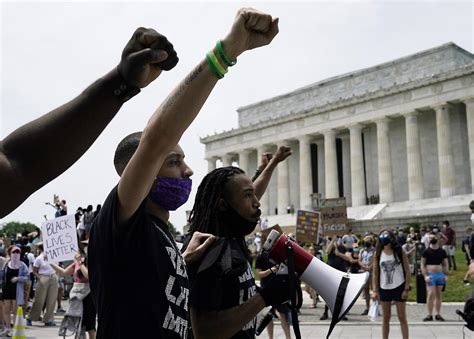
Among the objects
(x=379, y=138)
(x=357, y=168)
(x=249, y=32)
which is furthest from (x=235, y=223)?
(x=357, y=168)

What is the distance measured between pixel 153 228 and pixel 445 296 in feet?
51.8

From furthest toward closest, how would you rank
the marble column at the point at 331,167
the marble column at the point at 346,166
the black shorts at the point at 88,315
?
1. the marble column at the point at 346,166
2. the marble column at the point at 331,167
3. the black shorts at the point at 88,315

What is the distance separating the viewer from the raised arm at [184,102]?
1.84 meters

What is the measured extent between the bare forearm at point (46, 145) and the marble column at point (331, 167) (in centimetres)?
5442

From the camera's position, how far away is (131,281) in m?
2.29

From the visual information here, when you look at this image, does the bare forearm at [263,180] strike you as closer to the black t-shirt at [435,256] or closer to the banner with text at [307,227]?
the black t-shirt at [435,256]

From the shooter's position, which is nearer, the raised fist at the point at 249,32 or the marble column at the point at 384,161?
the raised fist at the point at 249,32

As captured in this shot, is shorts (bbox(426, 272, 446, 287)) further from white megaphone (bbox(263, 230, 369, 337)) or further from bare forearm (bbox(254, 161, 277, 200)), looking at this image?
white megaphone (bbox(263, 230, 369, 337))

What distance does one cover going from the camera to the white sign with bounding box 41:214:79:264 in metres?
10.1

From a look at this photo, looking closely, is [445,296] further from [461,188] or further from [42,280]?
[461,188]

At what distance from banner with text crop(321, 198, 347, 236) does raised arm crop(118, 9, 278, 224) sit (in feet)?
79.2

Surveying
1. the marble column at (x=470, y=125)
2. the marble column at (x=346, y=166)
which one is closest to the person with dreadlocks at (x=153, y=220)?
the marble column at (x=470, y=125)

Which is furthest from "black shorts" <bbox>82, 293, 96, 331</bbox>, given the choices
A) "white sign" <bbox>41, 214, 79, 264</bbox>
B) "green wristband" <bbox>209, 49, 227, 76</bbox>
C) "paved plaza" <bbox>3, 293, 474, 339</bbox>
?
"green wristband" <bbox>209, 49, 227, 76</bbox>

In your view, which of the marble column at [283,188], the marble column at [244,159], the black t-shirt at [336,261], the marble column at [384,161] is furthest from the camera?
the marble column at [244,159]
